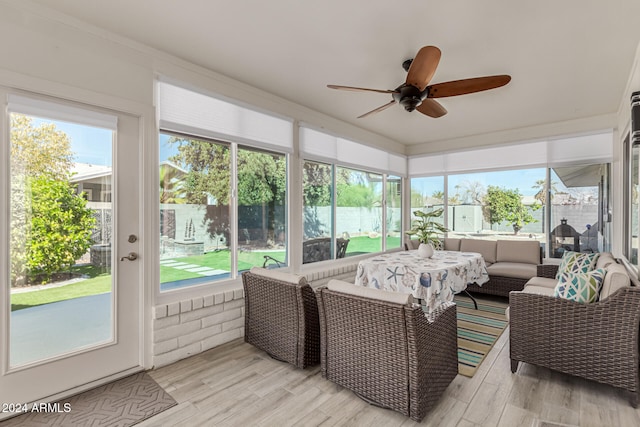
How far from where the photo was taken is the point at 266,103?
367cm

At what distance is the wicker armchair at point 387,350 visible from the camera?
185cm

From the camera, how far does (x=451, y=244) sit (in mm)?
5562

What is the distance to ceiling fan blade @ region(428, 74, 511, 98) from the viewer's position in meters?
2.37

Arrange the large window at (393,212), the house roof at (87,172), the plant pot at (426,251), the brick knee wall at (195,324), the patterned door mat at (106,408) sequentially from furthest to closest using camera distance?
the large window at (393,212) → the plant pot at (426,251) → the brick knee wall at (195,324) → the house roof at (87,172) → the patterned door mat at (106,408)

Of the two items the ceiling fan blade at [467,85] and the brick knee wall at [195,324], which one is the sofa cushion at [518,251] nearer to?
the ceiling fan blade at [467,85]

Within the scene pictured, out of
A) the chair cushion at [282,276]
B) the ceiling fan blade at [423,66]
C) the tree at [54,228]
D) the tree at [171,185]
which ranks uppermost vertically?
the ceiling fan blade at [423,66]

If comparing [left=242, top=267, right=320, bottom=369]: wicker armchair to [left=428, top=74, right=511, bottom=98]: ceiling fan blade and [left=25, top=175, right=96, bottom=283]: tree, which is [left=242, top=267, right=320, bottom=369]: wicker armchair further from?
[left=428, top=74, right=511, bottom=98]: ceiling fan blade

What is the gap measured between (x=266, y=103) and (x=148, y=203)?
178cm

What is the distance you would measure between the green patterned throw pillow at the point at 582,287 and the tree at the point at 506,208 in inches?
126

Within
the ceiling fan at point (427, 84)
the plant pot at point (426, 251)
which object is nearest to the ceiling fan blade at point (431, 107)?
the ceiling fan at point (427, 84)

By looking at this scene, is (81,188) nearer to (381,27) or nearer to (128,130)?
(128,130)

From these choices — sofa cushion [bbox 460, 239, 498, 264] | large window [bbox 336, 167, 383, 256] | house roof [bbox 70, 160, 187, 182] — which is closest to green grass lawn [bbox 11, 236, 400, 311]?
house roof [bbox 70, 160, 187, 182]

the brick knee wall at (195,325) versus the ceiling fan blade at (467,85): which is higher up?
the ceiling fan blade at (467,85)

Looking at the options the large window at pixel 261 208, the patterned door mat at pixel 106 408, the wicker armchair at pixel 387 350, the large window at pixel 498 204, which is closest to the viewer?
the wicker armchair at pixel 387 350
